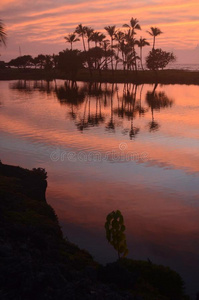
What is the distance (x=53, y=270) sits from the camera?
748 centimetres

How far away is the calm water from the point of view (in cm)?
1135

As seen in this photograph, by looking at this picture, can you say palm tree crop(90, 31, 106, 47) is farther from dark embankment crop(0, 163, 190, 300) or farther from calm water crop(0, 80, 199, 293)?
dark embankment crop(0, 163, 190, 300)

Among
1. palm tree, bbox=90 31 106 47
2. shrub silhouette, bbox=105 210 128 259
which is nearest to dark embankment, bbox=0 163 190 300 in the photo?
shrub silhouette, bbox=105 210 128 259

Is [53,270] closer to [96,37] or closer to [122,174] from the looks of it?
[122,174]

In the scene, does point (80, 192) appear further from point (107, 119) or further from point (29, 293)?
point (107, 119)

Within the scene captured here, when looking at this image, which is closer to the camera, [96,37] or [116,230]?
[116,230]

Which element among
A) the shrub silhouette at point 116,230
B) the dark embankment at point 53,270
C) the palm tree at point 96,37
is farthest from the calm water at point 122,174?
the palm tree at point 96,37

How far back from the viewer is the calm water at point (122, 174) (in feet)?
37.2

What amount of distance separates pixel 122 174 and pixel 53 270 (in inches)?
429

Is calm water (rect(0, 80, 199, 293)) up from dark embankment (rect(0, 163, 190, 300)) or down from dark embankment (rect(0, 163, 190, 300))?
down

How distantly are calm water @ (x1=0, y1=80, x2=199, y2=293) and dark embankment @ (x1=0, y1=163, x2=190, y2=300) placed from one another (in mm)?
954

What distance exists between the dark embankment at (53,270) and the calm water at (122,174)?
954 millimetres

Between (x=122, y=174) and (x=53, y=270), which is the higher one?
Answer: (x=53, y=270)

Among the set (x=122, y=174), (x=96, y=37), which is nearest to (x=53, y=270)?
(x=122, y=174)
